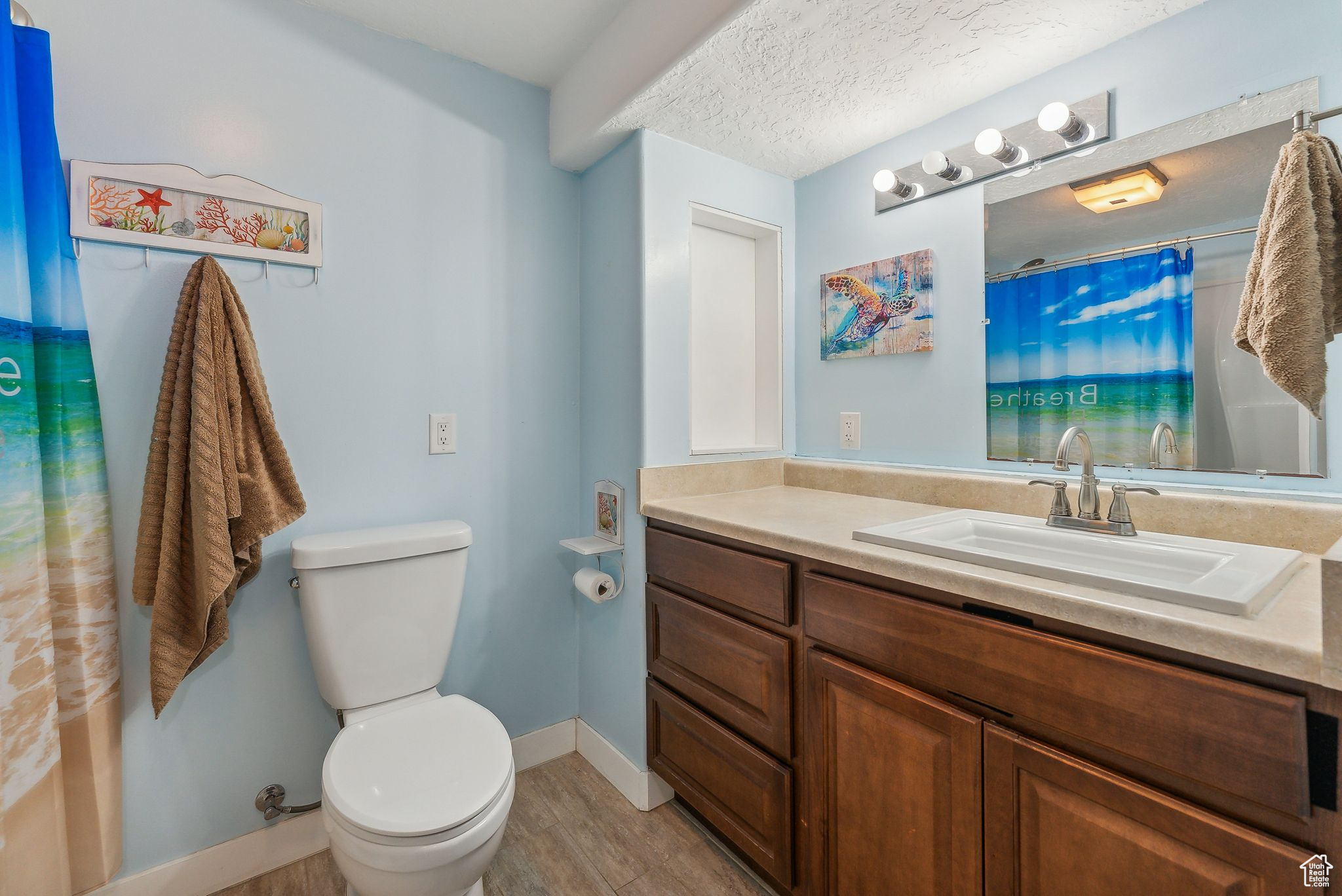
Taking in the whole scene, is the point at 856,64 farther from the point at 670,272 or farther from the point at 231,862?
the point at 231,862

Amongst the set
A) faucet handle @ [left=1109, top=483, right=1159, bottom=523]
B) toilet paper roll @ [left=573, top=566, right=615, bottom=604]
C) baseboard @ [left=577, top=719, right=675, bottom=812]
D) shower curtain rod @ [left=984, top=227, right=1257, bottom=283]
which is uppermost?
shower curtain rod @ [left=984, top=227, right=1257, bottom=283]

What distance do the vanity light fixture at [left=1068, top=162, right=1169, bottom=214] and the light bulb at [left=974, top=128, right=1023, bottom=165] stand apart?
6.5 inches

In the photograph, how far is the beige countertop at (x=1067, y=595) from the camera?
27.3 inches

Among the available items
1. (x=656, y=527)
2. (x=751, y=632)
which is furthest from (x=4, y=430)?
(x=751, y=632)

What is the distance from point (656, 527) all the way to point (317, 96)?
1515 millimetres

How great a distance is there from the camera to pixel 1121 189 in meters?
1.34

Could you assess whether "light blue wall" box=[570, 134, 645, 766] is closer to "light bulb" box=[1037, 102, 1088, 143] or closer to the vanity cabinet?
the vanity cabinet

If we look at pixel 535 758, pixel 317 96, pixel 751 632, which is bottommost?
pixel 535 758

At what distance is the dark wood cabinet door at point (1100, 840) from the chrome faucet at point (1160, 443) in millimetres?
780

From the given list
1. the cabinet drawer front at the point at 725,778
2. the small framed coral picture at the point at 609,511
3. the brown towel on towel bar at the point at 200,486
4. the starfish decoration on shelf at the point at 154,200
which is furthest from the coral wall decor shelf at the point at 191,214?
the cabinet drawer front at the point at 725,778

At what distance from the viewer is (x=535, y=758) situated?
6.47ft

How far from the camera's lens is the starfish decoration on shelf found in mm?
1337

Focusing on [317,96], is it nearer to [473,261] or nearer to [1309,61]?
[473,261]

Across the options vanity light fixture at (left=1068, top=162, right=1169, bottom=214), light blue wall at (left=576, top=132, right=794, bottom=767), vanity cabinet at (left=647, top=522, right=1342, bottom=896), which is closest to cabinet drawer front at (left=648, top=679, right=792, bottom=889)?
vanity cabinet at (left=647, top=522, right=1342, bottom=896)
